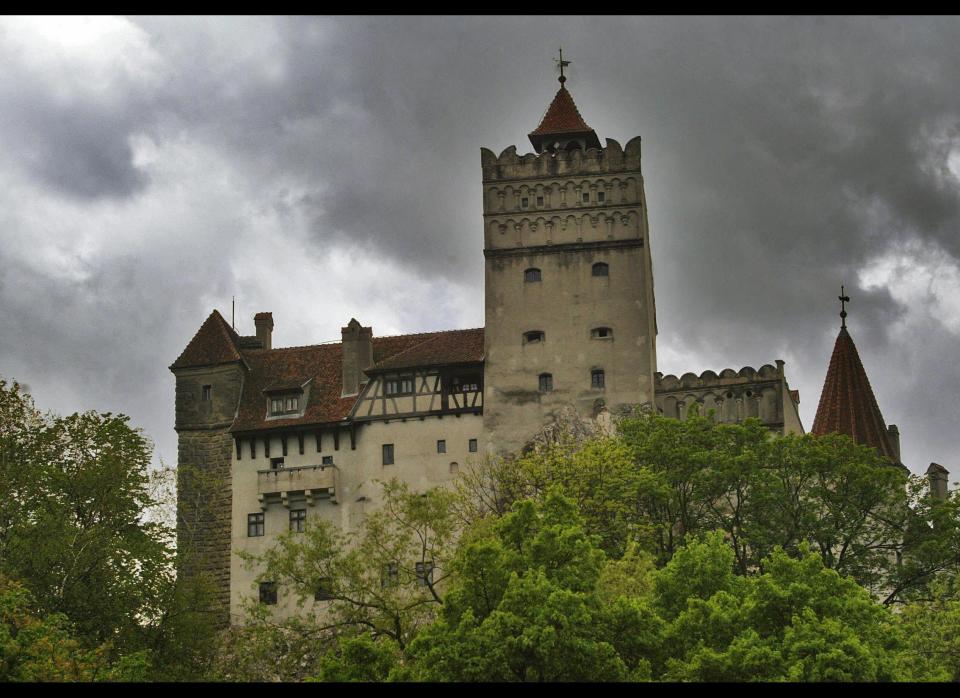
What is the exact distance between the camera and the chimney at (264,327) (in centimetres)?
5928

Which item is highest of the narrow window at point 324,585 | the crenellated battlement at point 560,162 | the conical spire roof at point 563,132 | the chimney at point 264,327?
the conical spire roof at point 563,132

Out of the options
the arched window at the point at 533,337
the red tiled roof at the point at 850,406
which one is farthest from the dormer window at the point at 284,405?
the red tiled roof at the point at 850,406

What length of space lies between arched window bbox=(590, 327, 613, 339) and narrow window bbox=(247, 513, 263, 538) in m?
12.8

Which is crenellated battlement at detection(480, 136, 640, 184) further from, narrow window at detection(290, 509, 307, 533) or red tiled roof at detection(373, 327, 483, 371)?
narrow window at detection(290, 509, 307, 533)

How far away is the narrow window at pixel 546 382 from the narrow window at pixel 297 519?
29.5ft

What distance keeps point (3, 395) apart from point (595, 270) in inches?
820

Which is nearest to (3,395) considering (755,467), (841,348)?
(755,467)

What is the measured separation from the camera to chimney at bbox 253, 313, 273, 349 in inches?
2334

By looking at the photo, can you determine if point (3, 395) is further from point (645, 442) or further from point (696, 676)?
point (696, 676)

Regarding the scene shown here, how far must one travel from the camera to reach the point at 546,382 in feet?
170

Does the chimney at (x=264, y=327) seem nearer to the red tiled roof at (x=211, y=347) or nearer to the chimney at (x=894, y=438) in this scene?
the red tiled roof at (x=211, y=347)

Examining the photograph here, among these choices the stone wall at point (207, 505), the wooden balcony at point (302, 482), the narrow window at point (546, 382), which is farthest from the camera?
the wooden balcony at point (302, 482)

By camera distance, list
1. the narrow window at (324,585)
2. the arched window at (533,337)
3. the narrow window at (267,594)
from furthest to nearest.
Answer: the arched window at (533,337), the narrow window at (267,594), the narrow window at (324,585)

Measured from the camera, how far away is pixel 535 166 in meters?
54.9
